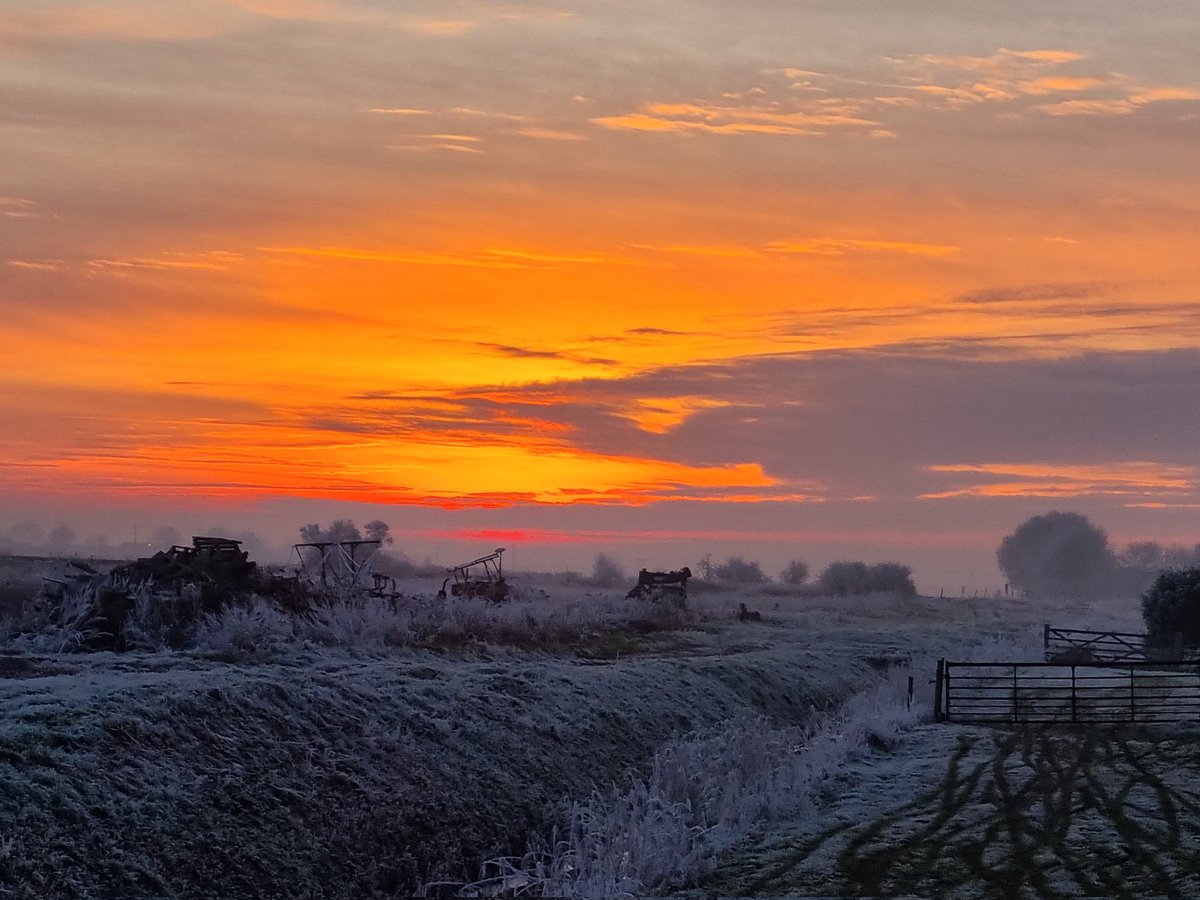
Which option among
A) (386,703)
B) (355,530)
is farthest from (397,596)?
(355,530)

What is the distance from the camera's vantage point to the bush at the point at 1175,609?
179 ft

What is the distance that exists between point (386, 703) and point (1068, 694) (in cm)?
2478

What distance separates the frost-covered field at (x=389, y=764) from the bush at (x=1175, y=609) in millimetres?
27393

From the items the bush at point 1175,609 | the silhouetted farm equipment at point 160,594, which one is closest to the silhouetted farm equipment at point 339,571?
the silhouetted farm equipment at point 160,594

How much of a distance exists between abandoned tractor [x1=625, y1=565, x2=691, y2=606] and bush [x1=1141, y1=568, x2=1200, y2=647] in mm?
21169

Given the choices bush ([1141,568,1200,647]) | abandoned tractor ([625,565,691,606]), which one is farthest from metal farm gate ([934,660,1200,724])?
abandoned tractor ([625,565,691,606])

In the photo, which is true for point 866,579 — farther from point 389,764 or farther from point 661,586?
point 389,764

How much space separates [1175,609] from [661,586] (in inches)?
954

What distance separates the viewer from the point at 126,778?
1549 centimetres

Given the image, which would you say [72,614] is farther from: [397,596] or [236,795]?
[236,795]

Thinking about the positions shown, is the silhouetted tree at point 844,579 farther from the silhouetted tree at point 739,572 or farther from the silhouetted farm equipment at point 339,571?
the silhouetted farm equipment at point 339,571

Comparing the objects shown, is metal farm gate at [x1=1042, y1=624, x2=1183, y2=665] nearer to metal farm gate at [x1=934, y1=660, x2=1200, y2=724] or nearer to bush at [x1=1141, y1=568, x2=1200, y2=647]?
bush at [x1=1141, y1=568, x2=1200, y2=647]

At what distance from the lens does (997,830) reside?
61.0 ft

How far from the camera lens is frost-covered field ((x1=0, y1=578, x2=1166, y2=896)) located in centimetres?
1482
